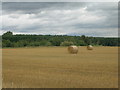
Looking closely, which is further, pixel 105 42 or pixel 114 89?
pixel 105 42

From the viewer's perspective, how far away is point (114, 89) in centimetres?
863

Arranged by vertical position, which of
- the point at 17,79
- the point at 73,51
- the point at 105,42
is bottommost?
the point at 105,42

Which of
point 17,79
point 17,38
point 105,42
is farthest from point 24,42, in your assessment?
point 17,79

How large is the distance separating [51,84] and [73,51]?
22332 mm

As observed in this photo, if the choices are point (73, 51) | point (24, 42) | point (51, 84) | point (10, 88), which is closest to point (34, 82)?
point (51, 84)

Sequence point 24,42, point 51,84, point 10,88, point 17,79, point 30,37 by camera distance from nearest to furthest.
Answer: point 10,88 → point 51,84 → point 17,79 → point 24,42 → point 30,37

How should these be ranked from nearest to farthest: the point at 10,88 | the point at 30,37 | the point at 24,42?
the point at 10,88
the point at 24,42
the point at 30,37

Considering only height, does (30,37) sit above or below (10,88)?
below

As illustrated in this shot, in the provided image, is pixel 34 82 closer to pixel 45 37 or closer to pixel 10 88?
pixel 10 88

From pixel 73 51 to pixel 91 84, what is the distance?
22.2 meters

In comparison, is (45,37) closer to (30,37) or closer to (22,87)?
(30,37)

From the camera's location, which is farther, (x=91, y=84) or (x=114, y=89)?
(x=91, y=84)

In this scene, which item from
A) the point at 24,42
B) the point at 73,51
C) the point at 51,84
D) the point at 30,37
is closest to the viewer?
the point at 51,84

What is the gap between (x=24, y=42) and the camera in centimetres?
6744
